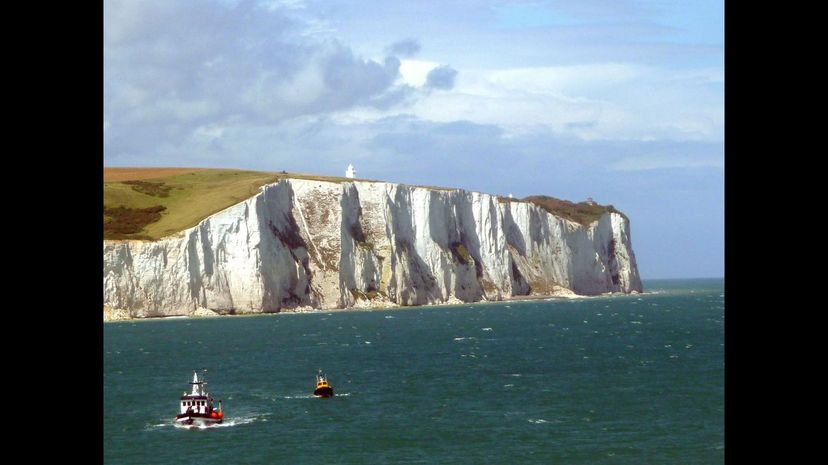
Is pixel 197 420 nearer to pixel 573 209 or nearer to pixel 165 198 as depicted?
pixel 165 198

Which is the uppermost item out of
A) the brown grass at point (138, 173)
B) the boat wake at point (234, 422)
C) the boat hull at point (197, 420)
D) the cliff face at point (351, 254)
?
the brown grass at point (138, 173)

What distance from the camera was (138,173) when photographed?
395ft

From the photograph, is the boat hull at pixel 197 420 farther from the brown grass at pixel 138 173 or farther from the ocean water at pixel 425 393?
the brown grass at pixel 138 173

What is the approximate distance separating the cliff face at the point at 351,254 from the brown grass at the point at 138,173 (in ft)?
81.2

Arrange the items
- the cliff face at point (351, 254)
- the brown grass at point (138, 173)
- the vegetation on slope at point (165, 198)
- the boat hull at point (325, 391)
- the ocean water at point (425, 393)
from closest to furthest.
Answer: the ocean water at point (425, 393) → the boat hull at point (325, 391) → the cliff face at point (351, 254) → the vegetation on slope at point (165, 198) → the brown grass at point (138, 173)

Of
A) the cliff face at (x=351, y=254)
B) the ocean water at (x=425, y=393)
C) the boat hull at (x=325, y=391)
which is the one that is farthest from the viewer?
the cliff face at (x=351, y=254)

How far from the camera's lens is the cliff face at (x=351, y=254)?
8900cm

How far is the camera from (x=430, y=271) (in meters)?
108

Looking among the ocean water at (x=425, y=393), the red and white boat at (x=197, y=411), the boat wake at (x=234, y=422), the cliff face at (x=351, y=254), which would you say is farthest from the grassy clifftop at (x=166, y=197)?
the red and white boat at (x=197, y=411)

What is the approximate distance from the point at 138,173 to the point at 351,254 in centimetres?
3264

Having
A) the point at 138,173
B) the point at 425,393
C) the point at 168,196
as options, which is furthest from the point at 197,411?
the point at 138,173
